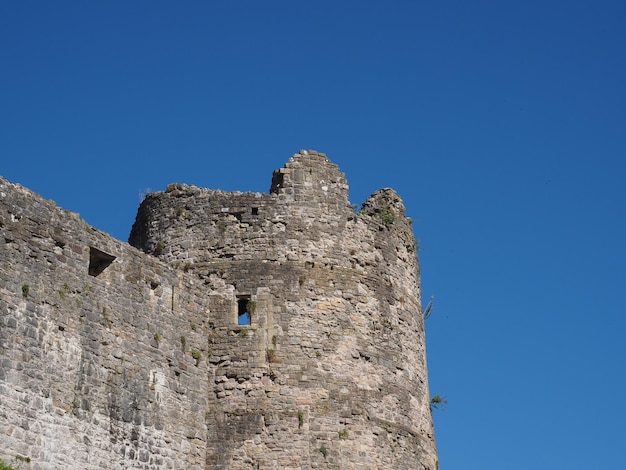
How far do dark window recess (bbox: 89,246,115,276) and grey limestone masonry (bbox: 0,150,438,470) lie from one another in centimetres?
4

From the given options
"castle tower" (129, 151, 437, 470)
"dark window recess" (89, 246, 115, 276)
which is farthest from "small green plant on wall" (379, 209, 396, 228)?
"dark window recess" (89, 246, 115, 276)

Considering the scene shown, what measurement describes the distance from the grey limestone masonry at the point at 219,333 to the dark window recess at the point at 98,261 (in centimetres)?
4

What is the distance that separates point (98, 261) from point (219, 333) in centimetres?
290

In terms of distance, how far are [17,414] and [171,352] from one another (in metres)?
4.21

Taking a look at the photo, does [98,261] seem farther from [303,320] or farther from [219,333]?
[303,320]

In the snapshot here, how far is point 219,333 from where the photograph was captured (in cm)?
2316

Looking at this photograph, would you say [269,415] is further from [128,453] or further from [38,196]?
[38,196]

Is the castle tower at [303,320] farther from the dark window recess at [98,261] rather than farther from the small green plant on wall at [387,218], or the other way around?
the dark window recess at [98,261]

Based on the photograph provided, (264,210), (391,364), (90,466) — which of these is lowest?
(90,466)

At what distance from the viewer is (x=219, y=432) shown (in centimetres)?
2222

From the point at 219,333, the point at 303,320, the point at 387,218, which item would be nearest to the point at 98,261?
the point at 219,333

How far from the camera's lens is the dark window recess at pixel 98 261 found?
21.5 m

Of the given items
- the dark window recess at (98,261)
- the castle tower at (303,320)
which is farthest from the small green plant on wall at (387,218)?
the dark window recess at (98,261)

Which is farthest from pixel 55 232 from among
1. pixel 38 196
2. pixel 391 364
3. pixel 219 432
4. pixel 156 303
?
pixel 391 364
